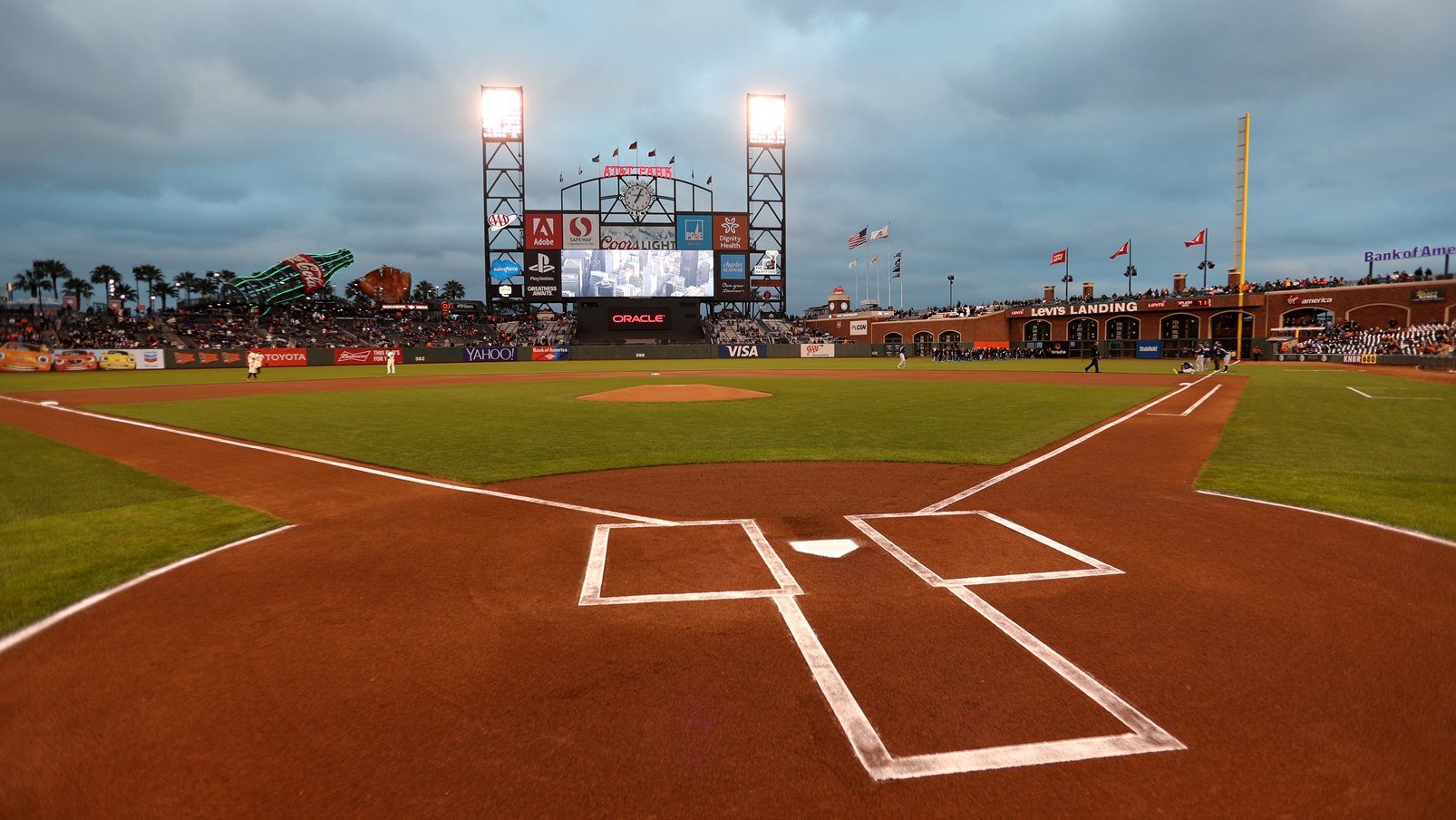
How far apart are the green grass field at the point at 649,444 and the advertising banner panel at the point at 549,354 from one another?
38.3 metres

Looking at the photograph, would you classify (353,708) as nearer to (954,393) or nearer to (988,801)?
(988,801)

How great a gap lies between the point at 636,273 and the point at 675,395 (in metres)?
47.1

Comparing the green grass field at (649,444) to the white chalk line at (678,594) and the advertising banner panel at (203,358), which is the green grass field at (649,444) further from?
the advertising banner panel at (203,358)

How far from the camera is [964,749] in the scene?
9.60 ft

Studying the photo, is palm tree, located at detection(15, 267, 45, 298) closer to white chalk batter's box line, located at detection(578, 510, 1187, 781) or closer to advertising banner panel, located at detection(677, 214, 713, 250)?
advertising banner panel, located at detection(677, 214, 713, 250)

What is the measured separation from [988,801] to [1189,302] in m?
73.5

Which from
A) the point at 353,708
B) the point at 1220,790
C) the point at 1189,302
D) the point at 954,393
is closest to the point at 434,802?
the point at 353,708

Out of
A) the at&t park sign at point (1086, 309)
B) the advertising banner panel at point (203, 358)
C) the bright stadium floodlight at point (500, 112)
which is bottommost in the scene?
the advertising banner panel at point (203, 358)

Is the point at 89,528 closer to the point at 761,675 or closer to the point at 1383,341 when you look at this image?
the point at 761,675

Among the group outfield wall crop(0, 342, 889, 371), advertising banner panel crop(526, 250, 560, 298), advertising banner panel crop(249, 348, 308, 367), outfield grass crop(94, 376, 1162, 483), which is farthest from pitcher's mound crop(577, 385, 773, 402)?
advertising banner panel crop(526, 250, 560, 298)

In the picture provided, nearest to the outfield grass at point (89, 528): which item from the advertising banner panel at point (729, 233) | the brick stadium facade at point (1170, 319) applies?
the brick stadium facade at point (1170, 319)

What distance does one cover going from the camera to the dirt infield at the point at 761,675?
2701 millimetres

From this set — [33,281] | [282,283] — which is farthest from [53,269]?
[282,283]

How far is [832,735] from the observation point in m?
3.05
